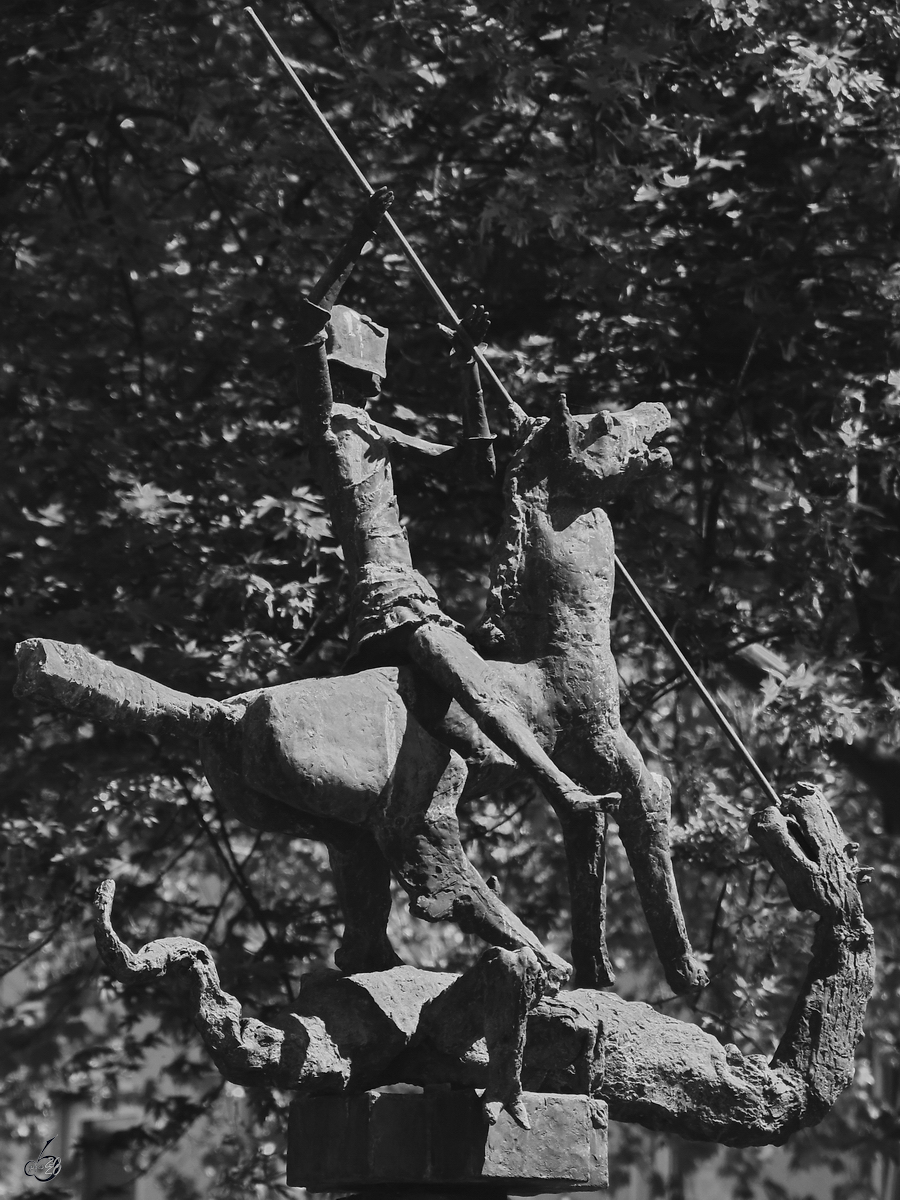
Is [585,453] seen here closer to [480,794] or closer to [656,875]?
[480,794]

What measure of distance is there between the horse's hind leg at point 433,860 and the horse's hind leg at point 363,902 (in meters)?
0.28

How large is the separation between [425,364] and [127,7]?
2.15 m

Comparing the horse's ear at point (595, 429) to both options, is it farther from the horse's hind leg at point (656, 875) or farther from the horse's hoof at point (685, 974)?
the horse's hoof at point (685, 974)

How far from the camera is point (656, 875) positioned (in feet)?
20.4

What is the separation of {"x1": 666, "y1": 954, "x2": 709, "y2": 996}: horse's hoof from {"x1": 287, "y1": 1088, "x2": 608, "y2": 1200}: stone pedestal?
0.60 metres

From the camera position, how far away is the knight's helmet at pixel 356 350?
632cm

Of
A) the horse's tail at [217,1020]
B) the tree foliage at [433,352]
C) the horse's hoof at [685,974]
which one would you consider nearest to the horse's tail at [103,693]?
the horse's tail at [217,1020]

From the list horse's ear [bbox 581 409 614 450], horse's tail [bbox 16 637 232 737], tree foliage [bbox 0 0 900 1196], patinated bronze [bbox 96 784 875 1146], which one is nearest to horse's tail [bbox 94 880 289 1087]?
patinated bronze [bbox 96 784 875 1146]

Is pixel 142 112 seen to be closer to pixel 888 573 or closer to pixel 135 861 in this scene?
pixel 135 861

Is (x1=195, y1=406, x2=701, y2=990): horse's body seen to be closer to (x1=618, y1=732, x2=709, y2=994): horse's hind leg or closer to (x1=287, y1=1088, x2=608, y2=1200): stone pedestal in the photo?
(x1=618, y1=732, x2=709, y2=994): horse's hind leg

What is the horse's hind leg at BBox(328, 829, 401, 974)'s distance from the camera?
604 centimetres

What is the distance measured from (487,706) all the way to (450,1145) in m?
1.18

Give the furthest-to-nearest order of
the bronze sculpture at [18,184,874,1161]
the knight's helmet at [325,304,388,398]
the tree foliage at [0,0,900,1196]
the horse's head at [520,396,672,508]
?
the tree foliage at [0,0,900,1196] < the knight's helmet at [325,304,388,398] < the horse's head at [520,396,672,508] < the bronze sculpture at [18,184,874,1161]

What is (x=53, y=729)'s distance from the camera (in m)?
10.5
